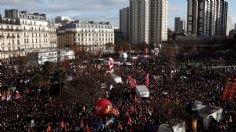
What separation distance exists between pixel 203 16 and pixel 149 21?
25.4 meters

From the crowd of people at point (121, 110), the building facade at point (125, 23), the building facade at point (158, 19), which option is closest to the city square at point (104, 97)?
the crowd of people at point (121, 110)

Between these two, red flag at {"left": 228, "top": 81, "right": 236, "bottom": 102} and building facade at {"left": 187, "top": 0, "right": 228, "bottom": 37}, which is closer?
red flag at {"left": 228, "top": 81, "right": 236, "bottom": 102}

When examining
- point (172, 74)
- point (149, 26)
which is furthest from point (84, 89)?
point (149, 26)

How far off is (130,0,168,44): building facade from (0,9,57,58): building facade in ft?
178

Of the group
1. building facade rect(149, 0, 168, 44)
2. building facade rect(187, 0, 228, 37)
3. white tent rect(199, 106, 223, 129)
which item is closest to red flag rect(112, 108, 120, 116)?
white tent rect(199, 106, 223, 129)

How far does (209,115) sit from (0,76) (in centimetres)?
3649

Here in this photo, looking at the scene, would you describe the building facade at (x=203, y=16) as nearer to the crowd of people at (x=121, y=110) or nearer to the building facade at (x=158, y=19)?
the building facade at (x=158, y=19)

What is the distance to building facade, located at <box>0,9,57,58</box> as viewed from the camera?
73.9 metres

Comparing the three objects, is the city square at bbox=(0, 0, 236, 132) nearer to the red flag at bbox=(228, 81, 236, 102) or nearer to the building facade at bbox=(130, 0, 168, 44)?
the red flag at bbox=(228, 81, 236, 102)

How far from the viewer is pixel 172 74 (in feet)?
155

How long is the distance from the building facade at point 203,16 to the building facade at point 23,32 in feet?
239

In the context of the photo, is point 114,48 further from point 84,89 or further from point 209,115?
point 209,115

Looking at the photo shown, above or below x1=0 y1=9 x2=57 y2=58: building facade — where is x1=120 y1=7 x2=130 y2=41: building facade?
above

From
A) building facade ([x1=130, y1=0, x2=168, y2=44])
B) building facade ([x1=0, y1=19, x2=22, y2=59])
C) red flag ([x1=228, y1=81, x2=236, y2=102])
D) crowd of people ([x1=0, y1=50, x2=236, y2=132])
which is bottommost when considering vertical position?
crowd of people ([x1=0, y1=50, x2=236, y2=132])
